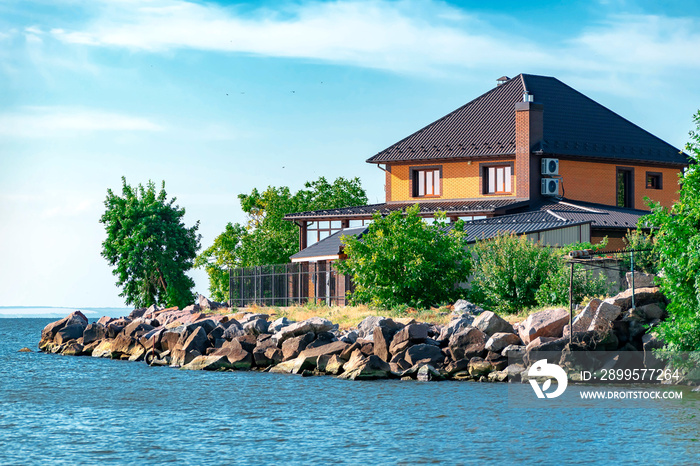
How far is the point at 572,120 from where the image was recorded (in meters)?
50.3

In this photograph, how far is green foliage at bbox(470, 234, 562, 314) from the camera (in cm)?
3042

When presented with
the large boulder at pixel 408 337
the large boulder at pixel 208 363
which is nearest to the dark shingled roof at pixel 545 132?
the large boulder at pixel 208 363

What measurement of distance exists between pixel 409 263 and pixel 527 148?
16.3 m

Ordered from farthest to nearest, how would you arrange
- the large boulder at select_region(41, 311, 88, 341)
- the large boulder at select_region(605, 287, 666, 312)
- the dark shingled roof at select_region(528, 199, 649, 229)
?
the large boulder at select_region(41, 311, 88, 341)
the dark shingled roof at select_region(528, 199, 649, 229)
the large boulder at select_region(605, 287, 666, 312)

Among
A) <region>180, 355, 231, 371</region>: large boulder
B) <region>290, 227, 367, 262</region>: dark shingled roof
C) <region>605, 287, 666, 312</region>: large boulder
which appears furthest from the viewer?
<region>290, 227, 367, 262</region>: dark shingled roof

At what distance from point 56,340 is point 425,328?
28687 mm

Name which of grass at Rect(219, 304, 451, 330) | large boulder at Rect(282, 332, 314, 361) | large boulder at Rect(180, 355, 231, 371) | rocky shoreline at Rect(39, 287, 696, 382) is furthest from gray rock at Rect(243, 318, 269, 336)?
large boulder at Rect(282, 332, 314, 361)

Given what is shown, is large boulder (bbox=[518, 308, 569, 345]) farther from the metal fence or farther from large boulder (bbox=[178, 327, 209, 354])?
large boulder (bbox=[178, 327, 209, 354])

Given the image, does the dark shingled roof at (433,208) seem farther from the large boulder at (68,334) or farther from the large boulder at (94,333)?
the large boulder at (68,334)

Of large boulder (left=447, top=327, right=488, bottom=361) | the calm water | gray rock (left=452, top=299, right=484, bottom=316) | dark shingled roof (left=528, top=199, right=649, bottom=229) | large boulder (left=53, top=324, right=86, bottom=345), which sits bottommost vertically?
large boulder (left=53, top=324, right=86, bottom=345)

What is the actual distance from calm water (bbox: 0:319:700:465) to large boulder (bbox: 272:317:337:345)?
11.3 feet

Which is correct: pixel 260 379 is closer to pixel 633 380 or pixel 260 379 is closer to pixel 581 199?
pixel 633 380

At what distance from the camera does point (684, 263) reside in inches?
819

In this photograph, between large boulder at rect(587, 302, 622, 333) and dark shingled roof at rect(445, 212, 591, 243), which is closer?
large boulder at rect(587, 302, 622, 333)
